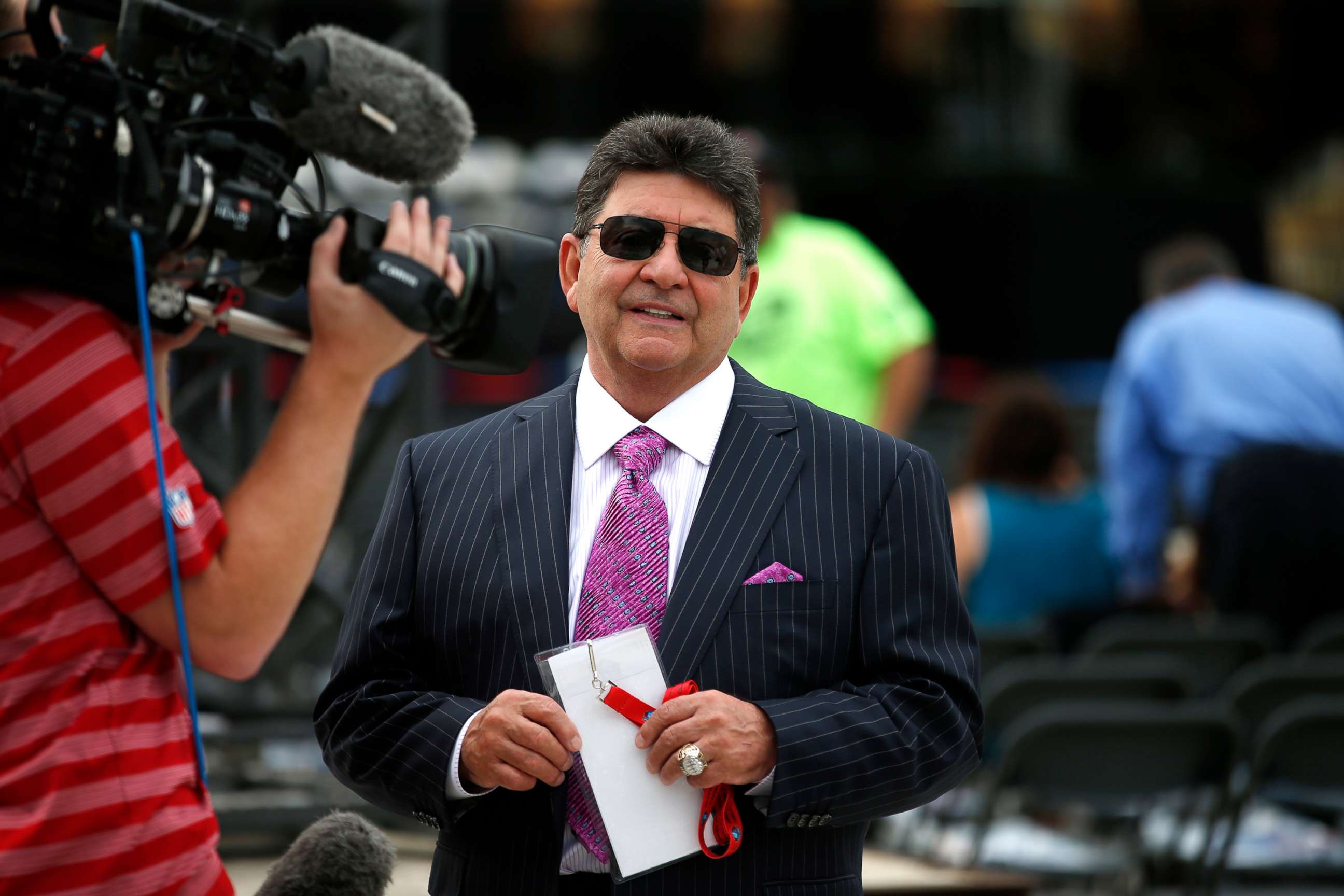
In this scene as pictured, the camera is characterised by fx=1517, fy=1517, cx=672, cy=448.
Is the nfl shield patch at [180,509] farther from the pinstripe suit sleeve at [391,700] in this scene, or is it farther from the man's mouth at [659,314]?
the man's mouth at [659,314]

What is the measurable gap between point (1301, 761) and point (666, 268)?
260cm

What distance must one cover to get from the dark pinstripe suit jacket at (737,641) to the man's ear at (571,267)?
29 cm

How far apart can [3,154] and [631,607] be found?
934 mm

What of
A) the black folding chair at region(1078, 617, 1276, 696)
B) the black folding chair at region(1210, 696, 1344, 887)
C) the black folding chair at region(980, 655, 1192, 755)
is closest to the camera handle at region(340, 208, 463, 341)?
the black folding chair at region(980, 655, 1192, 755)

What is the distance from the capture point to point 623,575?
2014 millimetres

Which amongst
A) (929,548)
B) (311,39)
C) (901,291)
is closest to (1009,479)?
(901,291)

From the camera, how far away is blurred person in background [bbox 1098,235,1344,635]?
206 inches

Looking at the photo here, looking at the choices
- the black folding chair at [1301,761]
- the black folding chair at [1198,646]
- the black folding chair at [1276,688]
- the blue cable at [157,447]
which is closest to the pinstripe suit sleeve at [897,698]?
the blue cable at [157,447]

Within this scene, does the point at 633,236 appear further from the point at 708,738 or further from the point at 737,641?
the point at 708,738

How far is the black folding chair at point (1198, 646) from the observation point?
4.66m

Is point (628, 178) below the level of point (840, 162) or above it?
below

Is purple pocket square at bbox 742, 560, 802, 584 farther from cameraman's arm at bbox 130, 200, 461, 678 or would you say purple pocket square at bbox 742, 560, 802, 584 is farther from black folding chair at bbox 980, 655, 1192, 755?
black folding chair at bbox 980, 655, 1192, 755

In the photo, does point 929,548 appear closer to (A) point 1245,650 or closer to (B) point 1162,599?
(A) point 1245,650

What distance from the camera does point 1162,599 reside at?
5598mm
